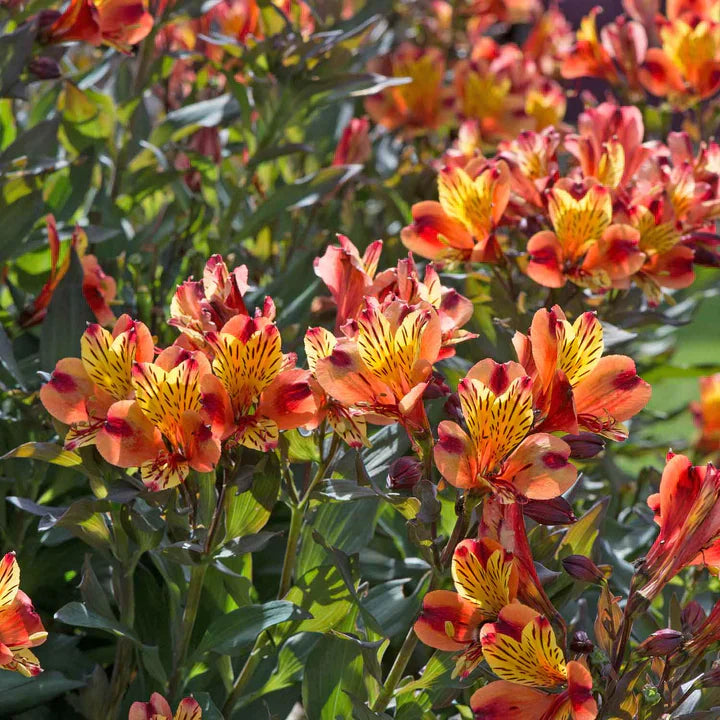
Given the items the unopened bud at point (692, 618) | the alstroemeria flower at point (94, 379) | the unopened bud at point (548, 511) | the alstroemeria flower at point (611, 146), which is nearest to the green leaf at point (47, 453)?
the alstroemeria flower at point (94, 379)

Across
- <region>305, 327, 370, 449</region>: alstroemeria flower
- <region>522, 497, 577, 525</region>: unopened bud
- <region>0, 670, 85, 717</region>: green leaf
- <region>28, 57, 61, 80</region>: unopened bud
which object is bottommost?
<region>0, 670, 85, 717</region>: green leaf

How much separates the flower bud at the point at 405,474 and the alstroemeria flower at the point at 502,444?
0.06 metres

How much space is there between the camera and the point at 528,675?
0.69 meters

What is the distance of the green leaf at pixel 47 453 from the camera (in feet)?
2.72

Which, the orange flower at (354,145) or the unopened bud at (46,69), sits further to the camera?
the orange flower at (354,145)

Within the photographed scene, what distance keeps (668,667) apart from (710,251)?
628 mm

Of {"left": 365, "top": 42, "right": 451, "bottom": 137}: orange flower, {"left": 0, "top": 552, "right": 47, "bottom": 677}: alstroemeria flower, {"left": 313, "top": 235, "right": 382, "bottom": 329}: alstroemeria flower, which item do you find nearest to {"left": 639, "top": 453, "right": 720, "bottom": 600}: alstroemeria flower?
{"left": 313, "top": 235, "right": 382, "bottom": 329}: alstroemeria flower

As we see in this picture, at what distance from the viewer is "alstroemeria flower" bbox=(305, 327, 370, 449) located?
79 centimetres

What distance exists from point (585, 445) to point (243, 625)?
1.08ft

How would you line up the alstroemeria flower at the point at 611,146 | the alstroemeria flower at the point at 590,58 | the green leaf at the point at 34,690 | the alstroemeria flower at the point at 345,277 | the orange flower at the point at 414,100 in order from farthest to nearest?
the orange flower at the point at 414,100 → the alstroemeria flower at the point at 590,58 → the alstroemeria flower at the point at 611,146 → the green leaf at the point at 34,690 → the alstroemeria flower at the point at 345,277

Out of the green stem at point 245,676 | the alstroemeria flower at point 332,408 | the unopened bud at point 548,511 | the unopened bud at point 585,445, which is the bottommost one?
the green stem at point 245,676

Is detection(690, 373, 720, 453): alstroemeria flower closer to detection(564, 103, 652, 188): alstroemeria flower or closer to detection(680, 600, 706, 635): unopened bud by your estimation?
detection(564, 103, 652, 188): alstroemeria flower

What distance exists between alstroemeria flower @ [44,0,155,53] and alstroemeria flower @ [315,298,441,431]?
650mm

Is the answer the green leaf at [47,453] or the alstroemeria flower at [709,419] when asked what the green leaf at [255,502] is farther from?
the alstroemeria flower at [709,419]
